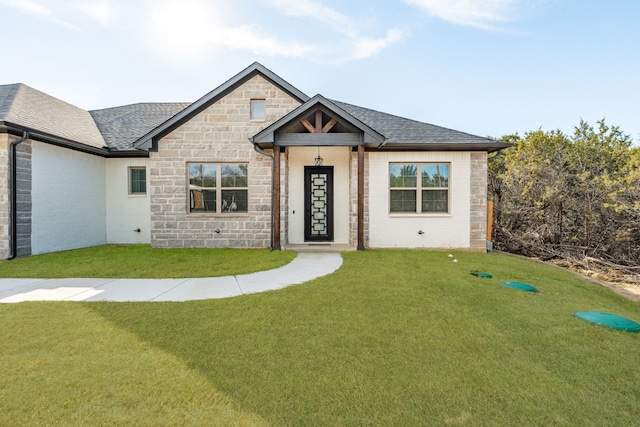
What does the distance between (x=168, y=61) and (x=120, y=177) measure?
5.06 meters

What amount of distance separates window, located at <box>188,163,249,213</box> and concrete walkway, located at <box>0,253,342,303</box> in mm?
4051

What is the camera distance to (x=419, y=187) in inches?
391

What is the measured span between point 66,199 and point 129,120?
4.69 metres

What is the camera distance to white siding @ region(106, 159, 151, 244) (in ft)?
36.8

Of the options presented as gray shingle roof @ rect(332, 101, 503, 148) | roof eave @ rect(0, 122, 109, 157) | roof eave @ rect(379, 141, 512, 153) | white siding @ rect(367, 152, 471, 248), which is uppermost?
gray shingle roof @ rect(332, 101, 503, 148)

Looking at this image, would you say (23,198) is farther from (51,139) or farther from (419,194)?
(419,194)

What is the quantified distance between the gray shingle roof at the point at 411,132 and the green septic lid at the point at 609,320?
636 centimetres

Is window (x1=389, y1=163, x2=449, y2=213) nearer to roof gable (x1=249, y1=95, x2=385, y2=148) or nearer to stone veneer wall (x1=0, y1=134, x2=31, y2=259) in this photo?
roof gable (x1=249, y1=95, x2=385, y2=148)

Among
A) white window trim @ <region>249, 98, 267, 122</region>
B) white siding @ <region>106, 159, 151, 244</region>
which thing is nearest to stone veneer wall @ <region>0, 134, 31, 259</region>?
white siding @ <region>106, 159, 151, 244</region>

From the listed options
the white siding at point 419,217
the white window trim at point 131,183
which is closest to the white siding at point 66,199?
the white window trim at point 131,183

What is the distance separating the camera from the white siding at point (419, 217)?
981 cm

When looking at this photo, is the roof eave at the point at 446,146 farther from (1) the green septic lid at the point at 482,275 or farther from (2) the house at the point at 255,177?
(1) the green septic lid at the point at 482,275

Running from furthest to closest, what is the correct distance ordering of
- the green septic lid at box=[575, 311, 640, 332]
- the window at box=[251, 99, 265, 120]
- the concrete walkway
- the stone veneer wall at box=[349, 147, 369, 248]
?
the window at box=[251, 99, 265, 120] < the stone veneer wall at box=[349, 147, 369, 248] < the concrete walkway < the green septic lid at box=[575, 311, 640, 332]

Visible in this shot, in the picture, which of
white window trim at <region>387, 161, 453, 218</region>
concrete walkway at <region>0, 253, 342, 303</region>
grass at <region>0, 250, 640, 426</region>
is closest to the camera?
grass at <region>0, 250, 640, 426</region>
